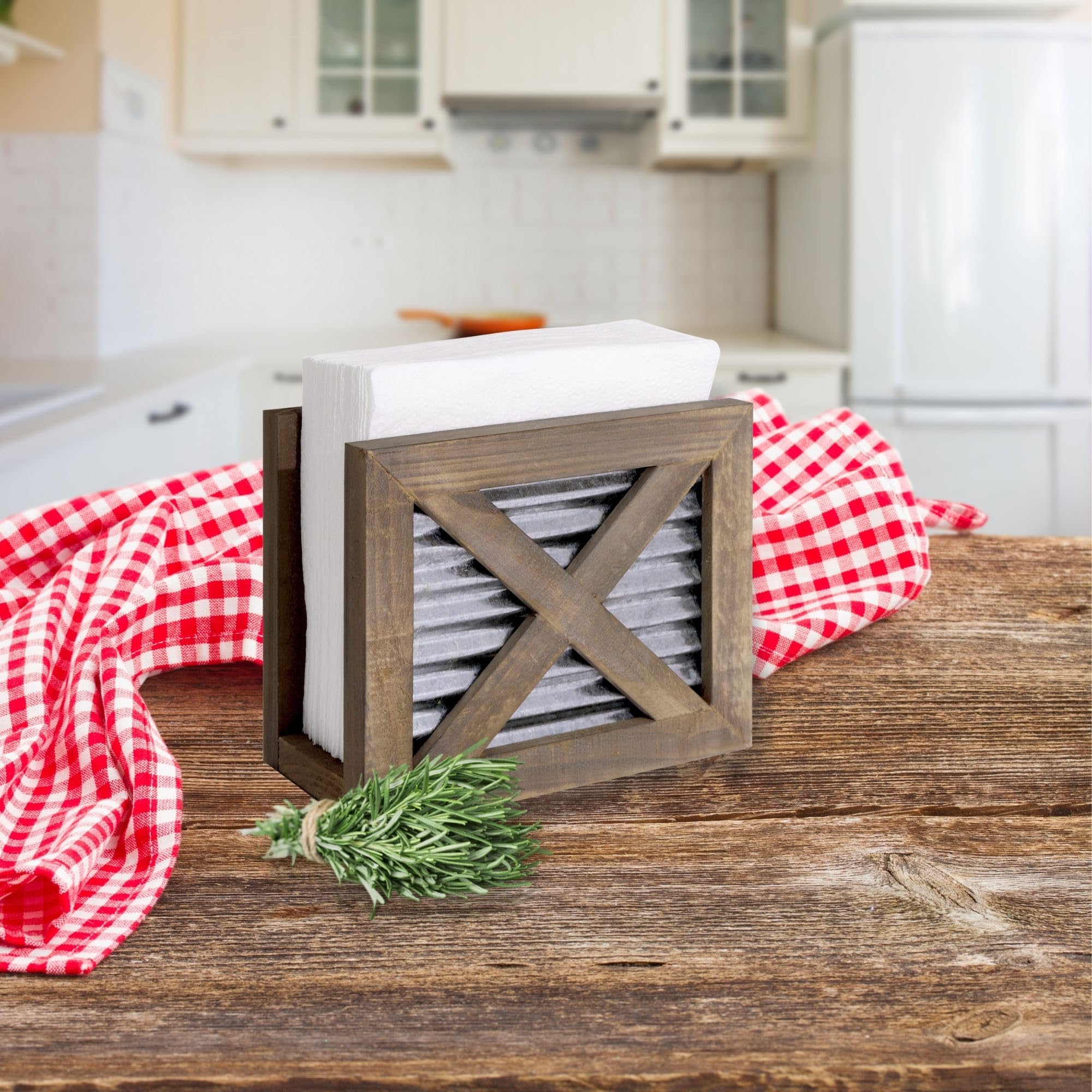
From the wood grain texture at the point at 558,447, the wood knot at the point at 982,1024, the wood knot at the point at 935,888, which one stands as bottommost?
the wood knot at the point at 982,1024

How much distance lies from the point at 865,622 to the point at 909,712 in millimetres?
119

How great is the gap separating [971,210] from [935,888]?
113 inches

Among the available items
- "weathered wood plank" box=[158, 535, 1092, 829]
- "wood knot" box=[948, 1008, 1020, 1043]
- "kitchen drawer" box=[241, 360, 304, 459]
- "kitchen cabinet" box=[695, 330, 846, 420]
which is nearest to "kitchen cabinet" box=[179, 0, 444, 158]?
"kitchen drawer" box=[241, 360, 304, 459]

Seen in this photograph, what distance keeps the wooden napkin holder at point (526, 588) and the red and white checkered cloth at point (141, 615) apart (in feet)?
0.25

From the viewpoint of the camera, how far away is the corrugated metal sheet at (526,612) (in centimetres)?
44

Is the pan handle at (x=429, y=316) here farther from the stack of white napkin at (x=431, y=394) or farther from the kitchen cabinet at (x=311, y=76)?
the stack of white napkin at (x=431, y=394)

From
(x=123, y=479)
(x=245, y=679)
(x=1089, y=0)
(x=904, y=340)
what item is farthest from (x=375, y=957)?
(x=1089, y=0)

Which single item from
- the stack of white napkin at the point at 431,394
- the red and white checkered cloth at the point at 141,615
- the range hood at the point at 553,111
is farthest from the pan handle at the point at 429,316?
the stack of white napkin at the point at 431,394

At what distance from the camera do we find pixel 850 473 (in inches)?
29.6

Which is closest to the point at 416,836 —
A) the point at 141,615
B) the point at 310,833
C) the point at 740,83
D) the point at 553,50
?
the point at 310,833

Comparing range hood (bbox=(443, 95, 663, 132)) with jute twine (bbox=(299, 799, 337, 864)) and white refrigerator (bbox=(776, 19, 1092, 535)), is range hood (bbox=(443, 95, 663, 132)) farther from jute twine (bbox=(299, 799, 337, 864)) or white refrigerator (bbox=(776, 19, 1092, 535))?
jute twine (bbox=(299, 799, 337, 864))

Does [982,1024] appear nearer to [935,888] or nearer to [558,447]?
[935,888]

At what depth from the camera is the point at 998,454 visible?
3.05 m

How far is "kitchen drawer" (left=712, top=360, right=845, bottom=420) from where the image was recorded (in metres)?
3.02
